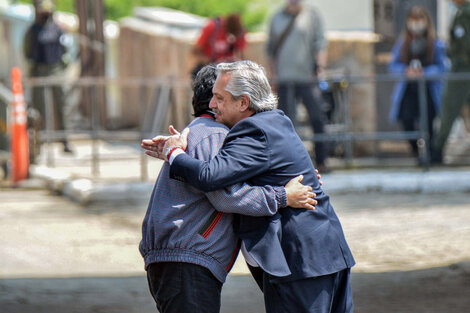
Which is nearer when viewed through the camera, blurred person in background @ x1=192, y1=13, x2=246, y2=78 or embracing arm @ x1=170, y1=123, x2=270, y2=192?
embracing arm @ x1=170, y1=123, x2=270, y2=192

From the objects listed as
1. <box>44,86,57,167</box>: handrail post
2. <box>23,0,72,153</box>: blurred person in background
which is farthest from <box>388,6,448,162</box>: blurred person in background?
<box>23,0,72,153</box>: blurred person in background

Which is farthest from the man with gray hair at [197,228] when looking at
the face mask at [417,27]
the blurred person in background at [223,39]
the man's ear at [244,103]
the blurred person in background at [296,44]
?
the face mask at [417,27]

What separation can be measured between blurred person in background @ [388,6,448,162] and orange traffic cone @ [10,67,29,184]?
158 inches

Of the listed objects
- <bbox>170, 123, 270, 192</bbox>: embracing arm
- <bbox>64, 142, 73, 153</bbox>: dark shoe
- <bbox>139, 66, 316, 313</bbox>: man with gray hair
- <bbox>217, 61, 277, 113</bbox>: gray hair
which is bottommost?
<bbox>64, 142, 73, 153</bbox>: dark shoe

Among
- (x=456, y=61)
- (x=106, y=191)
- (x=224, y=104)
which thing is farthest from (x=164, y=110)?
(x=224, y=104)

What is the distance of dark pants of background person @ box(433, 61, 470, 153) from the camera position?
10617 mm

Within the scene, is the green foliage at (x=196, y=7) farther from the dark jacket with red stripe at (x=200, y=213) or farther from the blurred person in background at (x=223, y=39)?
the dark jacket with red stripe at (x=200, y=213)

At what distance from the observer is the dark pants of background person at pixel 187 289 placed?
3578 millimetres

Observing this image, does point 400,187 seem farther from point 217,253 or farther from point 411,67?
point 217,253

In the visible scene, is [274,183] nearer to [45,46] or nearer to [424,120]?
[424,120]

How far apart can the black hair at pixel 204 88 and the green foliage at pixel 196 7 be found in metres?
40.4

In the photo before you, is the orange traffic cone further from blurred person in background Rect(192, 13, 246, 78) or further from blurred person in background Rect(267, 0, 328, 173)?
blurred person in background Rect(267, 0, 328, 173)

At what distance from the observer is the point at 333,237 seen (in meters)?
3.68

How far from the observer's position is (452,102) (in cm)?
1075
